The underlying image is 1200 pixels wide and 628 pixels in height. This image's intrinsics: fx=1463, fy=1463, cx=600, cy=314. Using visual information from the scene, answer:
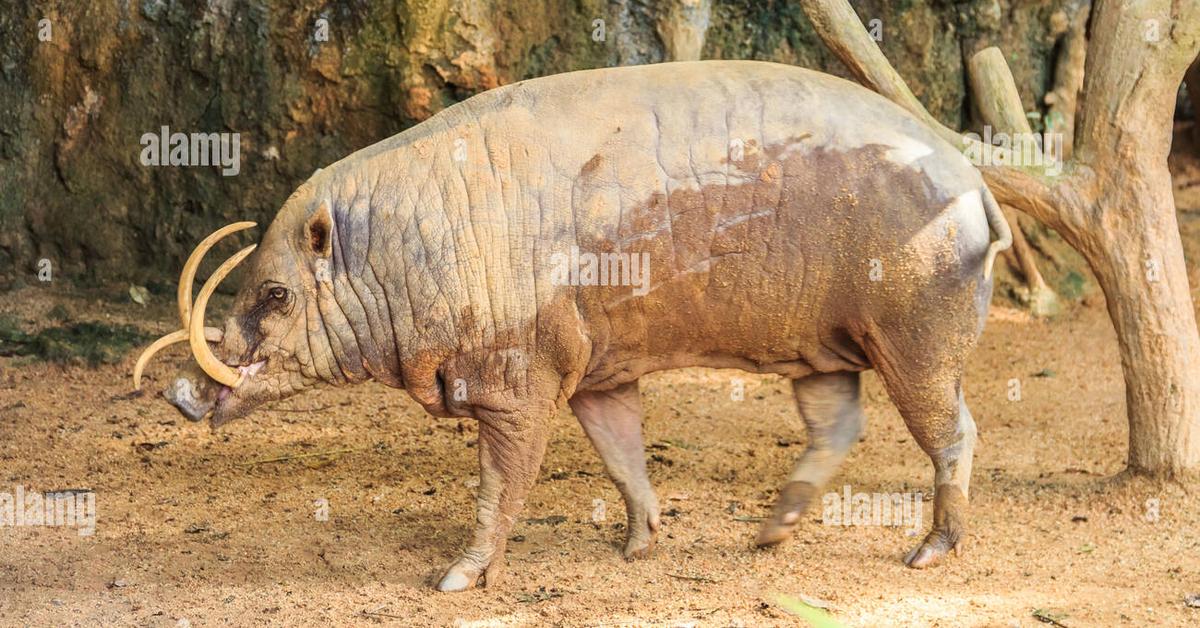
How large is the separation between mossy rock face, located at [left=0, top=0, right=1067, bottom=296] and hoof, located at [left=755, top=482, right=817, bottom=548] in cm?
393

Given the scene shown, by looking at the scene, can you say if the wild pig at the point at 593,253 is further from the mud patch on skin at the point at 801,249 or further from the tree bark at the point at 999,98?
the tree bark at the point at 999,98

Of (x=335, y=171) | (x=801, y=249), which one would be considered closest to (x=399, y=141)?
(x=335, y=171)

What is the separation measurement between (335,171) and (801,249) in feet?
5.96

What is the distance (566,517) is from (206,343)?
1.85 meters

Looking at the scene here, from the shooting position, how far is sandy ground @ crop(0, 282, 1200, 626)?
5414 millimetres

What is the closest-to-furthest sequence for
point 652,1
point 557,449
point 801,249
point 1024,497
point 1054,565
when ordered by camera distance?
point 801,249 → point 1054,565 → point 1024,497 → point 557,449 → point 652,1

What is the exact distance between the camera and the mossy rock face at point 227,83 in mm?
8930

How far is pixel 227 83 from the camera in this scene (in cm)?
915

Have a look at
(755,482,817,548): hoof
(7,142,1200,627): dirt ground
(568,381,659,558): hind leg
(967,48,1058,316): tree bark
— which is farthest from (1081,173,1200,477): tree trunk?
(568,381,659,558): hind leg

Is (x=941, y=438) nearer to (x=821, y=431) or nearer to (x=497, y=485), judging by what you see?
(x=821, y=431)

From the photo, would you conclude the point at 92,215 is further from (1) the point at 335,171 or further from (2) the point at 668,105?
(2) the point at 668,105

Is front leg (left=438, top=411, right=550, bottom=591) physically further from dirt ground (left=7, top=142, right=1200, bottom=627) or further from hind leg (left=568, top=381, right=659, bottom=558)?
hind leg (left=568, top=381, right=659, bottom=558)

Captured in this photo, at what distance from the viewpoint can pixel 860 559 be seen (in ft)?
19.6

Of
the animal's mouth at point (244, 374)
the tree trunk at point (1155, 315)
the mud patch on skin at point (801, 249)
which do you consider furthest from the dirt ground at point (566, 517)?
the mud patch on skin at point (801, 249)
